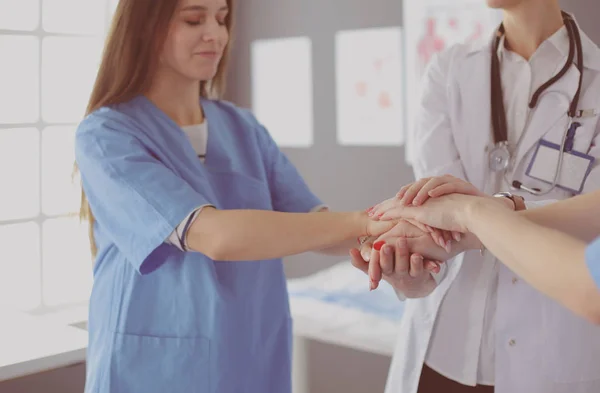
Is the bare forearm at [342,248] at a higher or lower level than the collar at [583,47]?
lower

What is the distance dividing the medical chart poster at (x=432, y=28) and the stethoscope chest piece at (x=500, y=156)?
1.88m

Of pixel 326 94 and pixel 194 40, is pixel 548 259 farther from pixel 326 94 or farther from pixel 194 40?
pixel 326 94

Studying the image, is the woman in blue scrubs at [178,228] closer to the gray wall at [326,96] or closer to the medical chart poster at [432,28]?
the medical chart poster at [432,28]

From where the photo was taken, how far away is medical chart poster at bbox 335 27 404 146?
4.05 metres

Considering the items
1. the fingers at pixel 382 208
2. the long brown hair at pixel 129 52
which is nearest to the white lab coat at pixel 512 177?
the fingers at pixel 382 208

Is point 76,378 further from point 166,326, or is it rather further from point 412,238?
point 412,238

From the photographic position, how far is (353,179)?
13.8ft

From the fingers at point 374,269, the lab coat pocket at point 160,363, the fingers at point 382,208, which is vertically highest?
the fingers at point 382,208

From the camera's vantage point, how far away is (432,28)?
12.7 ft

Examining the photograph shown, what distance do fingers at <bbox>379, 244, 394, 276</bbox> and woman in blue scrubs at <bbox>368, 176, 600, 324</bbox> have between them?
3.4 inches

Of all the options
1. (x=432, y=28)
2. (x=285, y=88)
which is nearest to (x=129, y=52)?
(x=432, y=28)

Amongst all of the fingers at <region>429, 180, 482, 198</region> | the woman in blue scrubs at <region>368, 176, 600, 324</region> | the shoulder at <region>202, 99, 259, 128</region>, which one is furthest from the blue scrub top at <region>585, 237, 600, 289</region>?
the shoulder at <region>202, 99, 259, 128</region>

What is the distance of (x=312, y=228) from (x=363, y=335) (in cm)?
126

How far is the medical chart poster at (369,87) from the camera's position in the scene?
4047mm
